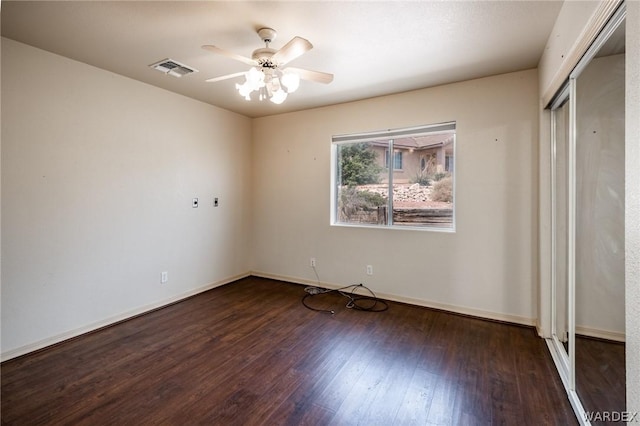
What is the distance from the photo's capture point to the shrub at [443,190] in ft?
11.2

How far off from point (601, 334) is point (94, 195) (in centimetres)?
397

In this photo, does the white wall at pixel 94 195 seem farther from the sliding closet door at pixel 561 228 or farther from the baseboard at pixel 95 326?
the sliding closet door at pixel 561 228

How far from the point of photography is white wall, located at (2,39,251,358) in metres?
2.41

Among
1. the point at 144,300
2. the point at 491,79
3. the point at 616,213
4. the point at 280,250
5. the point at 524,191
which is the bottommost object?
the point at 144,300

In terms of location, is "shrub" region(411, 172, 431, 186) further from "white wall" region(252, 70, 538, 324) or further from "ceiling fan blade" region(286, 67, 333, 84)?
"ceiling fan blade" region(286, 67, 333, 84)

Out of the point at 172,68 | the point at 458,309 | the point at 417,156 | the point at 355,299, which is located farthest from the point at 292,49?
the point at 458,309

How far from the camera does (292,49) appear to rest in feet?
6.37

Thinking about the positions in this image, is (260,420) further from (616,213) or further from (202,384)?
(616,213)

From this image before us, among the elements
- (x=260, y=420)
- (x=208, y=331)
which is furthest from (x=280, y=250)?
(x=260, y=420)

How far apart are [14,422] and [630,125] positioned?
329 cm

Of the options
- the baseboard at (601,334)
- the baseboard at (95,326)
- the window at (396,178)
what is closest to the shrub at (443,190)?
the window at (396,178)

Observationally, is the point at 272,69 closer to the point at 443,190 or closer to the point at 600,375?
the point at 443,190

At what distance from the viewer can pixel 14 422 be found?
170 cm

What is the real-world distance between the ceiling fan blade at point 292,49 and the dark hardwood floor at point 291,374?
2262mm
